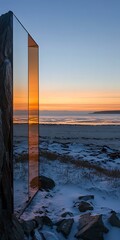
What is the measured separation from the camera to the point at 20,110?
590 cm

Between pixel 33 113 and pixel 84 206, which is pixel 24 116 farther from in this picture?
pixel 84 206

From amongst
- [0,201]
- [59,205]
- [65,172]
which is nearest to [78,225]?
[59,205]

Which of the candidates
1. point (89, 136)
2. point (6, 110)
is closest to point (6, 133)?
point (6, 110)

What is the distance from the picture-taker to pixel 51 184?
820 cm

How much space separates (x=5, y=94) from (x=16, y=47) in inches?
43.9

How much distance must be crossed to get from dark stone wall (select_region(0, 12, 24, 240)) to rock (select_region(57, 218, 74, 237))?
0.95 meters

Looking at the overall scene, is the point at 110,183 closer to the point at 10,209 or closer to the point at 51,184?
the point at 51,184

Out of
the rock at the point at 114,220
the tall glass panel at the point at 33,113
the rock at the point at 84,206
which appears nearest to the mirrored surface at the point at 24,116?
the tall glass panel at the point at 33,113

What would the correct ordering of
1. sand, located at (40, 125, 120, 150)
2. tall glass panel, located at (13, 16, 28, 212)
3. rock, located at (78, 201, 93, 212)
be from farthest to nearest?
1. sand, located at (40, 125, 120, 150)
2. rock, located at (78, 201, 93, 212)
3. tall glass panel, located at (13, 16, 28, 212)

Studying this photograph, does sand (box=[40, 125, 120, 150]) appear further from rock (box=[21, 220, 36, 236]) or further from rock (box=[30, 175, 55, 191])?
rock (box=[21, 220, 36, 236])

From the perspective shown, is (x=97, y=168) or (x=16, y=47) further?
(x=97, y=168)

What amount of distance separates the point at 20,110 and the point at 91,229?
6.90ft

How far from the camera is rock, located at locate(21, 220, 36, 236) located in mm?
5258

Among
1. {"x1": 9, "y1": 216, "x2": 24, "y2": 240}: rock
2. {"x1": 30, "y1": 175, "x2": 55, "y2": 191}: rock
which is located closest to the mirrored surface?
{"x1": 30, "y1": 175, "x2": 55, "y2": 191}: rock
